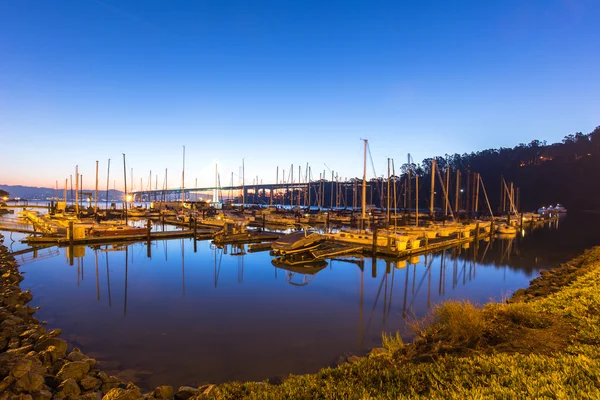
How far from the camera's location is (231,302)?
15.8 meters

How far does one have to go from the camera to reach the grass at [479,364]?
17.6 ft

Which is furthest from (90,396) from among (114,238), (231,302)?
(114,238)

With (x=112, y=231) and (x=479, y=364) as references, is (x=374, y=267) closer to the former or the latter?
(x=479, y=364)

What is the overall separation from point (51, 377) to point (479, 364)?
356 inches

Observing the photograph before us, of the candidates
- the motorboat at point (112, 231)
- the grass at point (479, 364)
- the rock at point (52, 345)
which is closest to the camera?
the grass at point (479, 364)

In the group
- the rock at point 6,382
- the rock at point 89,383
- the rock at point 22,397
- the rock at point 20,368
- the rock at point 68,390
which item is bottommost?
the rock at point 89,383

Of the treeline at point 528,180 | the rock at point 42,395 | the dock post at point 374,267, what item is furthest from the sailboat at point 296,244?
the treeline at point 528,180

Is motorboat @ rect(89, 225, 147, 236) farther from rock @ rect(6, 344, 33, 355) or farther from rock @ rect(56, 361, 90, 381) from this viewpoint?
rock @ rect(56, 361, 90, 381)

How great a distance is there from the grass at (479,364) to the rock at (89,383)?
2.86 meters

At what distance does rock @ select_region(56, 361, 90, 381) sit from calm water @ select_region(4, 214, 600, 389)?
156cm

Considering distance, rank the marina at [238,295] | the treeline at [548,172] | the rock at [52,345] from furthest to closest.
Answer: the treeline at [548,172] < the marina at [238,295] < the rock at [52,345]

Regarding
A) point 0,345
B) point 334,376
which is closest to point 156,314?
point 0,345

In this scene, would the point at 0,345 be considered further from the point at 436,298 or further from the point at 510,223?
the point at 510,223

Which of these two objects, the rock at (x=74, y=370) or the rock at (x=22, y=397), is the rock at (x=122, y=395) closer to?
the rock at (x=74, y=370)
